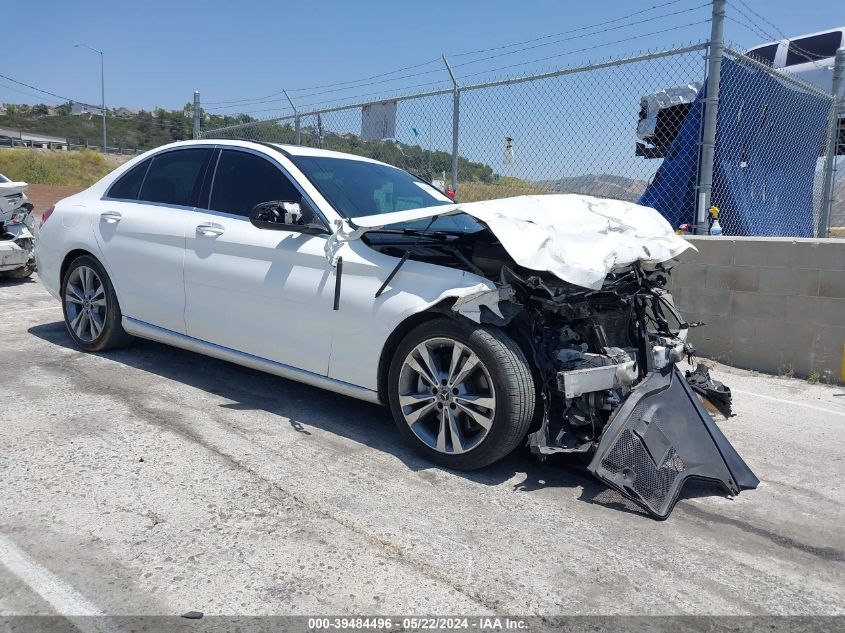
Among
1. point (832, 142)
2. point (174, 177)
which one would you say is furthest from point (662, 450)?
point (832, 142)

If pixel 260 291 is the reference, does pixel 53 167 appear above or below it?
above

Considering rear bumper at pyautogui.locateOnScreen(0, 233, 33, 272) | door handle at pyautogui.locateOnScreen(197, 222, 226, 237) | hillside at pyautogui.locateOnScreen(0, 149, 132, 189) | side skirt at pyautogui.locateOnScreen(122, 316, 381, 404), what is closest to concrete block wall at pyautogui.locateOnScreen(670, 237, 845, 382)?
side skirt at pyautogui.locateOnScreen(122, 316, 381, 404)

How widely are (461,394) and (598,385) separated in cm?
71

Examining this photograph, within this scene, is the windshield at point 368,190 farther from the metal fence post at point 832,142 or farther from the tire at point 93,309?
the metal fence post at point 832,142

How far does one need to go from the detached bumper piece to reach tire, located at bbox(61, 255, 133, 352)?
3939 millimetres

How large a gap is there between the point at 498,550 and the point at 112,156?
2169 inches

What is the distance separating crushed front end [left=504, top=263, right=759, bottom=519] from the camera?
3418 mm

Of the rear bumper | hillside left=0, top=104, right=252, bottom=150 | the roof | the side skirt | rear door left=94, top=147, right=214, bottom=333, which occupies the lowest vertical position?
the side skirt

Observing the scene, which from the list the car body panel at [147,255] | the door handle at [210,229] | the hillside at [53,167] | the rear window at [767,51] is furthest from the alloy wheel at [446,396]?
the hillside at [53,167]

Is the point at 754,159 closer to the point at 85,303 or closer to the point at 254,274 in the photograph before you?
the point at 254,274

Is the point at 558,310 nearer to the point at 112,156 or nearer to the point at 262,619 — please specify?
the point at 262,619

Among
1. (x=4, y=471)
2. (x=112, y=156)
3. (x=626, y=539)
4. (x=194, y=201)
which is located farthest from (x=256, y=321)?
(x=112, y=156)

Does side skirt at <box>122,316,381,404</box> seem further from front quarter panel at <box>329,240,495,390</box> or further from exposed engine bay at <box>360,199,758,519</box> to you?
exposed engine bay at <box>360,199,758,519</box>

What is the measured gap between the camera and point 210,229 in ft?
15.4
